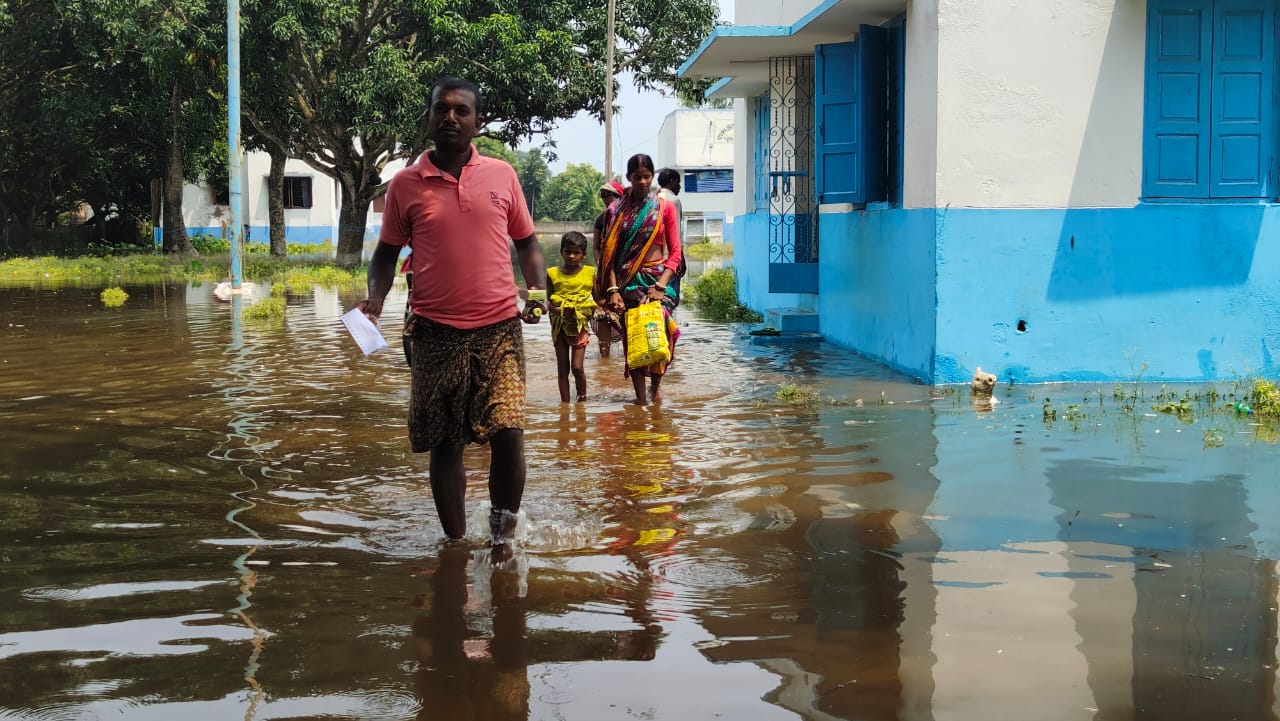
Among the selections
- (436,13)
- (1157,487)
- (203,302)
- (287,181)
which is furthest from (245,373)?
(287,181)

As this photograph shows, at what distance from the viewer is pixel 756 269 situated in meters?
19.3

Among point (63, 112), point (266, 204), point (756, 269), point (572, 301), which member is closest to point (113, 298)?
point (756, 269)

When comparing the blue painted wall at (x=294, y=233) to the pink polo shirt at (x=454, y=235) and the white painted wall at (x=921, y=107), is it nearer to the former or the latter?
the white painted wall at (x=921, y=107)

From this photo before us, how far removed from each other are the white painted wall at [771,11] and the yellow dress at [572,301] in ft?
18.5

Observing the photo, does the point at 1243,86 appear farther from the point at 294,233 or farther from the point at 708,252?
the point at 294,233

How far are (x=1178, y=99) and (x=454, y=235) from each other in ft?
24.4

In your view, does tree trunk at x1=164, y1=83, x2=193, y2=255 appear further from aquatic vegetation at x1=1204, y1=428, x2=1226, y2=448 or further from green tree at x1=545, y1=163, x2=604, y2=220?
green tree at x1=545, y1=163, x2=604, y2=220

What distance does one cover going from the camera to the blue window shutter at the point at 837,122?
12477 millimetres

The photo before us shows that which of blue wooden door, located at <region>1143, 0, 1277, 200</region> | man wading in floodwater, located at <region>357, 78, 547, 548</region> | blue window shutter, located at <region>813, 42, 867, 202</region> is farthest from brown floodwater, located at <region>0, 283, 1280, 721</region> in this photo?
blue window shutter, located at <region>813, 42, 867, 202</region>

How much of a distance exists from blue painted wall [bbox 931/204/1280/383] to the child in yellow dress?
9.56 feet

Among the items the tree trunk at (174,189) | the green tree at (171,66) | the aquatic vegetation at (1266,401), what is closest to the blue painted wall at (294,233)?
the green tree at (171,66)

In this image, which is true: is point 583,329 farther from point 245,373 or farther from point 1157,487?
point 1157,487

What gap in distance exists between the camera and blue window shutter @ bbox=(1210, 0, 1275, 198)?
1040cm

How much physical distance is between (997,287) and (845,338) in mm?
3482
